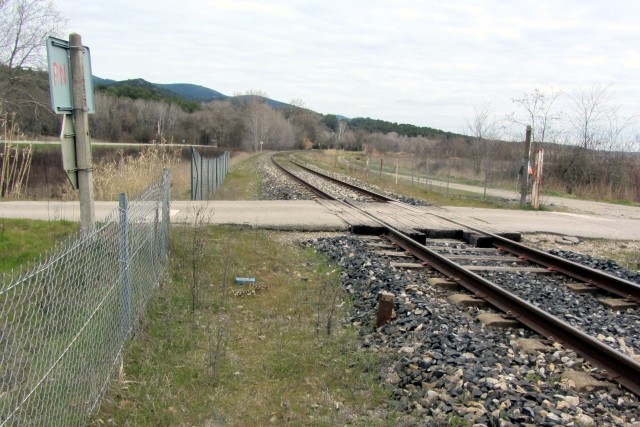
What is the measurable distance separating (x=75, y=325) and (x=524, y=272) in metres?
7.08

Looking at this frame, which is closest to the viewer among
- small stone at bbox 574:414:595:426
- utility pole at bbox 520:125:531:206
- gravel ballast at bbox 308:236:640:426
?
small stone at bbox 574:414:595:426

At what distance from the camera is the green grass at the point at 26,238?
8516mm

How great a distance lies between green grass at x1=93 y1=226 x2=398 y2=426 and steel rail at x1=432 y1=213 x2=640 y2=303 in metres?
3.91

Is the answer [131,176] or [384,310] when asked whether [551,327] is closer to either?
[384,310]

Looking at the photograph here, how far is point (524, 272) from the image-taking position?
8672 mm

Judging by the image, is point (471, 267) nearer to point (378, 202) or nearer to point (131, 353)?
point (131, 353)

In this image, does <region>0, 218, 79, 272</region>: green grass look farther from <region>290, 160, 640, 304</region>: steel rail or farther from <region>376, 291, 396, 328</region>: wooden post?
<region>290, 160, 640, 304</region>: steel rail

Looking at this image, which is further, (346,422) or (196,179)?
(196,179)

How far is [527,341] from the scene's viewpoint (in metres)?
5.48

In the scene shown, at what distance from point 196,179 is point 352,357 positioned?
39.2 ft

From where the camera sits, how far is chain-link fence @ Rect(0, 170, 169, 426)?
10.3ft

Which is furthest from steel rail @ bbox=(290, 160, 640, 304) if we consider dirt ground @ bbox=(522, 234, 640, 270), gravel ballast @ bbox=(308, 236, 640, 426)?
dirt ground @ bbox=(522, 234, 640, 270)

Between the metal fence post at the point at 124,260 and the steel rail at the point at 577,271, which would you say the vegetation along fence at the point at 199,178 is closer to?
the steel rail at the point at 577,271

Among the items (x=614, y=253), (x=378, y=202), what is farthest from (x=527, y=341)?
(x=378, y=202)
